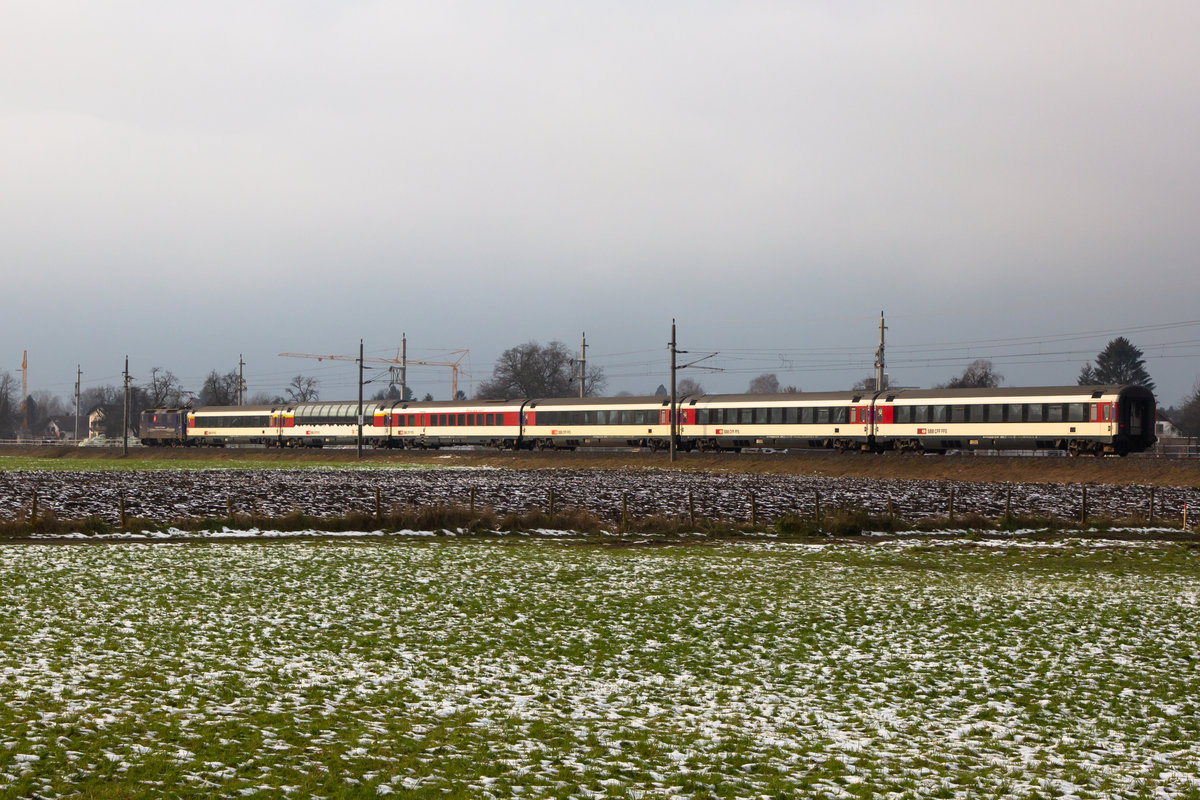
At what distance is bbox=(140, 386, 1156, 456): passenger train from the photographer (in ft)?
178

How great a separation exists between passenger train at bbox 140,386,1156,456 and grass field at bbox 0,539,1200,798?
34462 mm

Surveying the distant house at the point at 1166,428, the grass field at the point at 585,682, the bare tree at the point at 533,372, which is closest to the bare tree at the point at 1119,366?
the distant house at the point at 1166,428

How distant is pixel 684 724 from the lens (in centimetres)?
1063

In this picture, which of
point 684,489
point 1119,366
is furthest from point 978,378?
point 684,489

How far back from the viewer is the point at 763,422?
66.1 metres

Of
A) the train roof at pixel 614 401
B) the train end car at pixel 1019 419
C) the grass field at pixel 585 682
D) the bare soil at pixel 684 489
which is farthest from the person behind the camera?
the train roof at pixel 614 401

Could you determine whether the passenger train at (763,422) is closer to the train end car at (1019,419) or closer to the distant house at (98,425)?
the train end car at (1019,419)

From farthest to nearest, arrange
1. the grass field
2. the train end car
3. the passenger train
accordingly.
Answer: the passenger train < the train end car < the grass field

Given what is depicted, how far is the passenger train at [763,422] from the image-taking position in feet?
178

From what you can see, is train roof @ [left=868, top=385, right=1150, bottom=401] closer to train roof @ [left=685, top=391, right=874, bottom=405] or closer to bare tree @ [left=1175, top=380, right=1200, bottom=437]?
train roof @ [left=685, top=391, right=874, bottom=405]

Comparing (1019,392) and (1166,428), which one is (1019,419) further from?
(1166,428)

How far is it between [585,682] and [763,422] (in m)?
54.7

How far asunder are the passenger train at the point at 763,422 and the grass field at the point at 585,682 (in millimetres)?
34462

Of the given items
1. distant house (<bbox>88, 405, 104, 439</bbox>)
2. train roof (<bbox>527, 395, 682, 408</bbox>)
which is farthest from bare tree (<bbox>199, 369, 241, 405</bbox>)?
train roof (<bbox>527, 395, 682, 408</bbox>)
